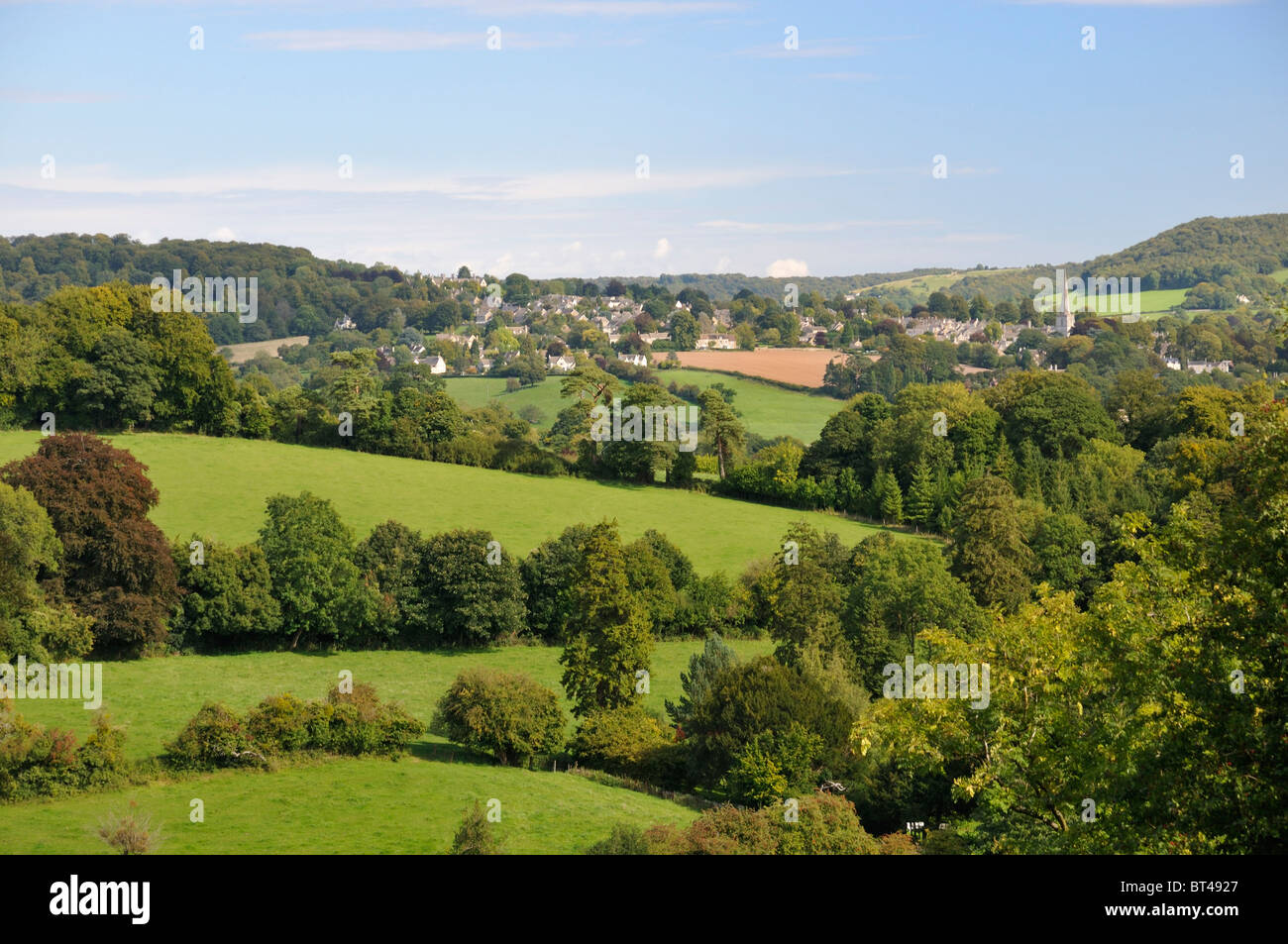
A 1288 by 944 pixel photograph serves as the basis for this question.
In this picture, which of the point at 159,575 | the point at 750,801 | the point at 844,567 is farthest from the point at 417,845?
the point at 844,567

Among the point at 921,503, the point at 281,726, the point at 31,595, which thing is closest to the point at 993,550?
the point at 921,503

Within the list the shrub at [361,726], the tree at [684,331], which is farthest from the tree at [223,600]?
the tree at [684,331]

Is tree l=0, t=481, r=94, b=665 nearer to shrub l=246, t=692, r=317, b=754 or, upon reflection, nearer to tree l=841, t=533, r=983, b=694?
shrub l=246, t=692, r=317, b=754

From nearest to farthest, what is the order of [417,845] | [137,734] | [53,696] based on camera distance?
[417,845]
[137,734]
[53,696]

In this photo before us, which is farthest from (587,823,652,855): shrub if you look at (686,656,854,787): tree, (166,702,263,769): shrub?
(166,702,263,769): shrub

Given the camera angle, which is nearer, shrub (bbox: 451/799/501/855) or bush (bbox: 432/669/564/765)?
shrub (bbox: 451/799/501/855)

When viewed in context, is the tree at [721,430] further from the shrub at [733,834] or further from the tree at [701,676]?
the shrub at [733,834]
